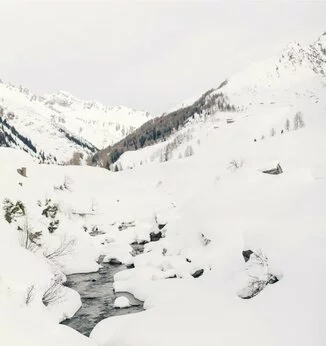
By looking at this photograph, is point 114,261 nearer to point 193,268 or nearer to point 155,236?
point 155,236

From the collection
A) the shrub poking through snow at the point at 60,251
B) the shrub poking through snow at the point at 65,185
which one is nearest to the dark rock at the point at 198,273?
the shrub poking through snow at the point at 60,251

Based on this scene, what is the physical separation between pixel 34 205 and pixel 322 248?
3259 centimetres

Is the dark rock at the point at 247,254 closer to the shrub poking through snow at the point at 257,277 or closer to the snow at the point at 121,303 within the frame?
the shrub poking through snow at the point at 257,277

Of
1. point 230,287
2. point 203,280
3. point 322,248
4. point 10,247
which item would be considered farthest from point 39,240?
point 322,248

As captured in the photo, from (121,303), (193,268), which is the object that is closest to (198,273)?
(193,268)

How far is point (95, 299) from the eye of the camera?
29.7 m

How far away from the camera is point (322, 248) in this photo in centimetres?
2058

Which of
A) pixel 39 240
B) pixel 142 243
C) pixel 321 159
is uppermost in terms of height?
pixel 321 159

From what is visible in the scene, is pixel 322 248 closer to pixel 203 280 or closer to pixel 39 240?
pixel 203 280

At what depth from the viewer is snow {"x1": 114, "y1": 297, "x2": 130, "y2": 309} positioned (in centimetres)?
2747

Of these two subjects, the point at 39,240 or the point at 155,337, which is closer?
the point at 155,337

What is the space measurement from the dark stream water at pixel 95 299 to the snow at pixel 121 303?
28 centimetres

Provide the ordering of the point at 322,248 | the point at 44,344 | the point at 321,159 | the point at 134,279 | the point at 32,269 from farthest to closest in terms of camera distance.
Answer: the point at 321,159 < the point at 134,279 < the point at 32,269 < the point at 322,248 < the point at 44,344

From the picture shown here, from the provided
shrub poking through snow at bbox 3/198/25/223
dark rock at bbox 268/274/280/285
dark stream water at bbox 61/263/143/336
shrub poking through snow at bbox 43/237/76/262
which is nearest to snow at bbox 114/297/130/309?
dark stream water at bbox 61/263/143/336
